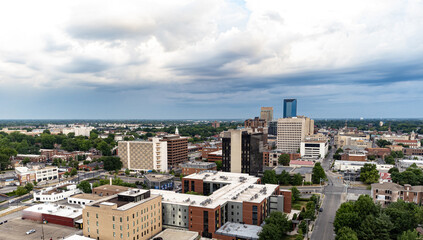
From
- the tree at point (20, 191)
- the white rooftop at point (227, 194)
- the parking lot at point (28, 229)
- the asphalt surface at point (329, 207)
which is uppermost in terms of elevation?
the white rooftop at point (227, 194)

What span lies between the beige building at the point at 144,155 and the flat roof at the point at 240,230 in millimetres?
70634

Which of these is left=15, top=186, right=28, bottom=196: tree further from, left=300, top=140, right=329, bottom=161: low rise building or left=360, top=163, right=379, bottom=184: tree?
left=300, top=140, right=329, bottom=161: low rise building

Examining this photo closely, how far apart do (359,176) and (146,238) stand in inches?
3264

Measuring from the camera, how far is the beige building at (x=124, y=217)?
160ft

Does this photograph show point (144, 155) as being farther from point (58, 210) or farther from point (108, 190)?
point (58, 210)

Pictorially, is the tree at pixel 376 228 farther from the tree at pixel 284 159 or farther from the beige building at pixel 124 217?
the tree at pixel 284 159

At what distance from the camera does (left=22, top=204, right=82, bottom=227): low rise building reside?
62.3 m

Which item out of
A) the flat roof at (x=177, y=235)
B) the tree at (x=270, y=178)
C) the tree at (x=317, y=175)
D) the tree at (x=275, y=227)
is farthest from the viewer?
the tree at (x=317, y=175)

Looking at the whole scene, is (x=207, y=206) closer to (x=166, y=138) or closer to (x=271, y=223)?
(x=271, y=223)

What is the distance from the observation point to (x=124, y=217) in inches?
1911

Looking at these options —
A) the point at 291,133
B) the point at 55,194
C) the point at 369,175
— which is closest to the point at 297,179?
the point at 369,175

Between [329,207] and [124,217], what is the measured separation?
2071 inches

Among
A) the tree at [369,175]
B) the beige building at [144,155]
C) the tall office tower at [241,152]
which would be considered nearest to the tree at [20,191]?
the beige building at [144,155]

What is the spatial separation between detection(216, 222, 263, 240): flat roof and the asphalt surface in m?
11.7
